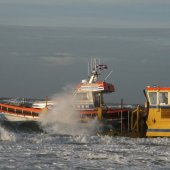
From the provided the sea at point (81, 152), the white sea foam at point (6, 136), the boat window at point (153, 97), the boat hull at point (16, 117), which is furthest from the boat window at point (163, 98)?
the boat hull at point (16, 117)

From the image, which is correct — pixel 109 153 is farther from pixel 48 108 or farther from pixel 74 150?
pixel 48 108

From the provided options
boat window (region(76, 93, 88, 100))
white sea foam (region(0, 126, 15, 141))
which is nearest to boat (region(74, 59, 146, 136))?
boat window (region(76, 93, 88, 100))

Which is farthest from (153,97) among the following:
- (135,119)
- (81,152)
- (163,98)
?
(81,152)

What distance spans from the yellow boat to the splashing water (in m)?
3.19

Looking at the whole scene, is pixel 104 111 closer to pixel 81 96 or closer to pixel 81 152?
pixel 81 96

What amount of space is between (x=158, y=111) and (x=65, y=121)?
576cm

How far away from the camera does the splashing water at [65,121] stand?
26.8 meters

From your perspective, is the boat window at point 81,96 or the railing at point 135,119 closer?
the railing at point 135,119

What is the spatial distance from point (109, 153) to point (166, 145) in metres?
4.07

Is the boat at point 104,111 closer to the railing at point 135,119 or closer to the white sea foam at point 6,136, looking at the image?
the railing at point 135,119

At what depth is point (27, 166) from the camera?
14.9 m

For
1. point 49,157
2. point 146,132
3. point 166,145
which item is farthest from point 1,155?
point 146,132

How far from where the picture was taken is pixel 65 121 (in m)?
28.1

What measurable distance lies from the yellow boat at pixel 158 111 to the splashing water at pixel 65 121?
10.5 feet
